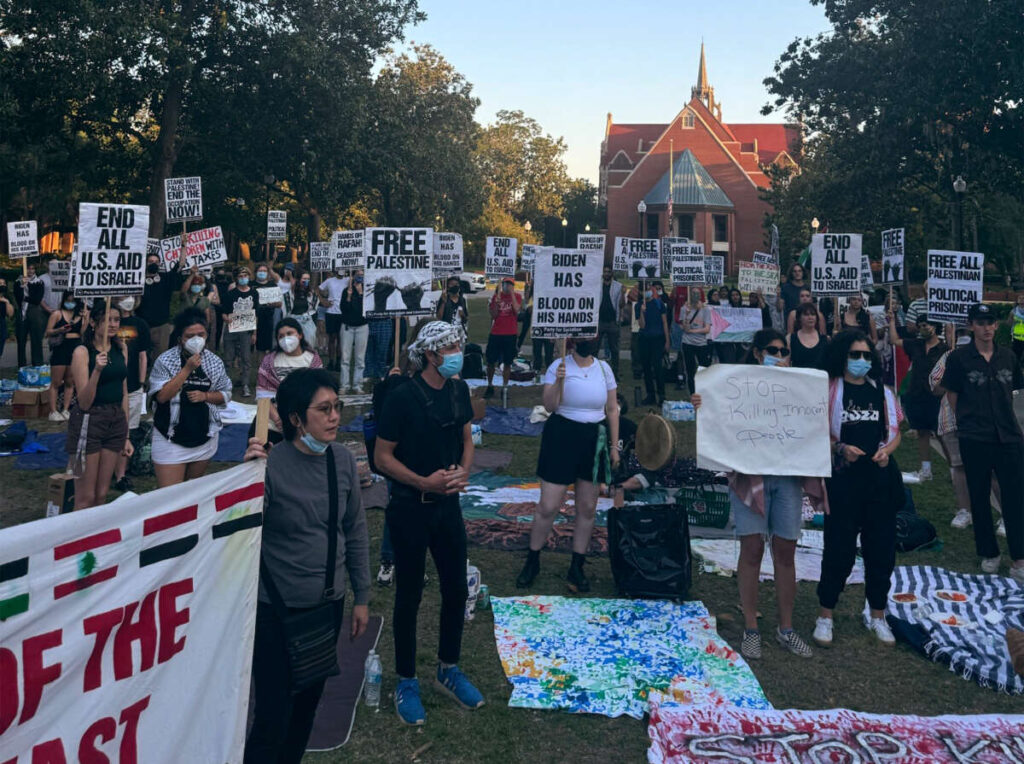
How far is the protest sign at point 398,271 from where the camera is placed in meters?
10.4

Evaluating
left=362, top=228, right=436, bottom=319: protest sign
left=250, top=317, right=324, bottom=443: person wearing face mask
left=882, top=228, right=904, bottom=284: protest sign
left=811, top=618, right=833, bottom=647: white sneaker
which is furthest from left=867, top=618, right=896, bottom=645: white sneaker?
left=882, top=228, right=904, bottom=284: protest sign

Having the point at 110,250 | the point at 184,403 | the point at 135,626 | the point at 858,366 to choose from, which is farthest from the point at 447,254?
the point at 135,626

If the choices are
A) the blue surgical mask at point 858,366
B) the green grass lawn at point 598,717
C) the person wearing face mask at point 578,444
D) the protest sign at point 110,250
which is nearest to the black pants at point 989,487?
the green grass lawn at point 598,717

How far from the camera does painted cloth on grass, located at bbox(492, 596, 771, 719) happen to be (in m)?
5.70

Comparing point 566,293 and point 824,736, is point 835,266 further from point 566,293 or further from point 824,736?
point 824,736

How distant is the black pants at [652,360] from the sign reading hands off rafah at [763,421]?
927cm

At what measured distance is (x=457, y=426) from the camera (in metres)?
5.56

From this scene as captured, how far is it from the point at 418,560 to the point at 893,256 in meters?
11.3

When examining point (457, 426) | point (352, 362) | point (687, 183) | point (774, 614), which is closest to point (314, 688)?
point (457, 426)

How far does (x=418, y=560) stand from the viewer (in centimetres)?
544

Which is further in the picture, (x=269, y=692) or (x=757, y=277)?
(x=757, y=277)

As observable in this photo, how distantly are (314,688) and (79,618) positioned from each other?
1.39 metres

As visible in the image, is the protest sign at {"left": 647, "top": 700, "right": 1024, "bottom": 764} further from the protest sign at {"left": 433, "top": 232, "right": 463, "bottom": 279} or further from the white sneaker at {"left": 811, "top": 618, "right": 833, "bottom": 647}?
the protest sign at {"left": 433, "top": 232, "right": 463, "bottom": 279}

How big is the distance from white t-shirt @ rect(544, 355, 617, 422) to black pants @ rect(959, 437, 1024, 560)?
321 centimetres
